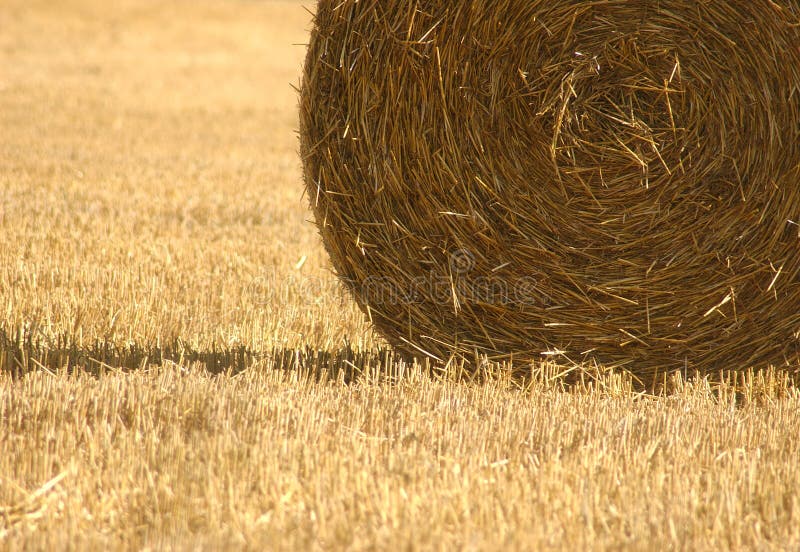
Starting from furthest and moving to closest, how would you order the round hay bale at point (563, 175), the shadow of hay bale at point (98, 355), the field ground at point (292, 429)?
1. the shadow of hay bale at point (98, 355)
2. the round hay bale at point (563, 175)
3. the field ground at point (292, 429)

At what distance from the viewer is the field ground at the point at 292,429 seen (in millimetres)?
2404

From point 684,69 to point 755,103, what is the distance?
0.29 m

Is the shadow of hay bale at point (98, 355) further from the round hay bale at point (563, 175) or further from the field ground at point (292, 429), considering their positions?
the round hay bale at point (563, 175)

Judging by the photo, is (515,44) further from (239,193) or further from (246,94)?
(246,94)

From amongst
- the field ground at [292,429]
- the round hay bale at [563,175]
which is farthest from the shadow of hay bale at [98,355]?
the round hay bale at [563,175]

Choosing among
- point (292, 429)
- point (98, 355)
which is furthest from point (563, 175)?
point (98, 355)

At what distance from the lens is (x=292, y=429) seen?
2.99 m

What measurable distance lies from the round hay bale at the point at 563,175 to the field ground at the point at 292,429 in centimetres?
25

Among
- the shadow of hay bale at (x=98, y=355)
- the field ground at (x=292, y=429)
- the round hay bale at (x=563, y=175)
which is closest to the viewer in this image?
the field ground at (x=292, y=429)

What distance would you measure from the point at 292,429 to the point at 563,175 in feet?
5.01

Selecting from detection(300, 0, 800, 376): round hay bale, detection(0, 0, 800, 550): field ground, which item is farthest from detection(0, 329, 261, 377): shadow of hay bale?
detection(300, 0, 800, 376): round hay bale

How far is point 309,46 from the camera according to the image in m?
3.64

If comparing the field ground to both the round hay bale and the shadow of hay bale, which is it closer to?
the shadow of hay bale

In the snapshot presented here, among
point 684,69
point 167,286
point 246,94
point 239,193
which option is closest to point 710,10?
point 684,69
